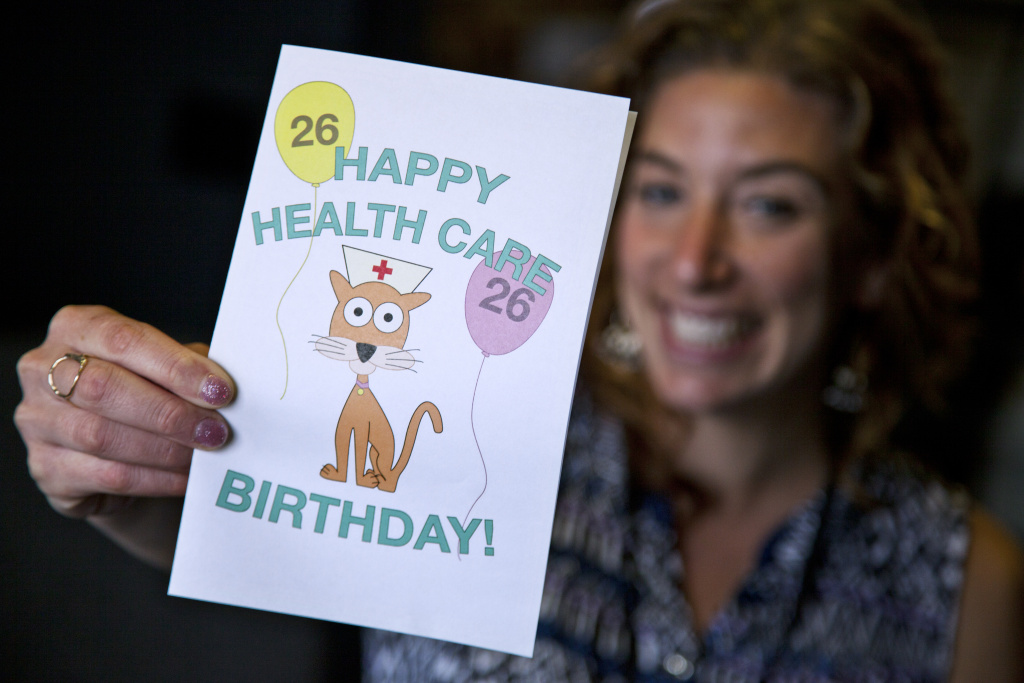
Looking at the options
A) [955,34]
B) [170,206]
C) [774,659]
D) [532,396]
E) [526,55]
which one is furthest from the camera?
[955,34]

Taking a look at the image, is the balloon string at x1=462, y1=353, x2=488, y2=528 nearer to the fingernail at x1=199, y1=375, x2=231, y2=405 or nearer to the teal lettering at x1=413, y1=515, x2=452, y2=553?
the teal lettering at x1=413, y1=515, x2=452, y2=553

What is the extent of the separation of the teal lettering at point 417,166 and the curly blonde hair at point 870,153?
787 millimetres

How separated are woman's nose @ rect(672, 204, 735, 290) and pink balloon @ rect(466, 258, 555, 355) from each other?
598 mm

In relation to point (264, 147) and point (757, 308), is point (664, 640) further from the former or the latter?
point (264, 147)

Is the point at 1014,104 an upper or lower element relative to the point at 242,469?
upper

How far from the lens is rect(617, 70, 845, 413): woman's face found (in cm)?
116

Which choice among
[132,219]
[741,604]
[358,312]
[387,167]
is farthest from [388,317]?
[132,219]

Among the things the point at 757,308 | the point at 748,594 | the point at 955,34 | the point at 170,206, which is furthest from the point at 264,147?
the point at 955,34

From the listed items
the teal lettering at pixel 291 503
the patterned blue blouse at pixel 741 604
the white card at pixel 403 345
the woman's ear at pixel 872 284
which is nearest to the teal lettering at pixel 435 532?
the white card at pixel 403 345

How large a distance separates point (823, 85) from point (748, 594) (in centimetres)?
82

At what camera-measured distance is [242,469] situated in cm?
63

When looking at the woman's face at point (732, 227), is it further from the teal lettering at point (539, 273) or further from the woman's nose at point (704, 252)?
the teal lettering at point (539, 273)

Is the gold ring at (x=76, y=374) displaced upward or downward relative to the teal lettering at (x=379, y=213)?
downward

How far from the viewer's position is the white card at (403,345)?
0.61m
